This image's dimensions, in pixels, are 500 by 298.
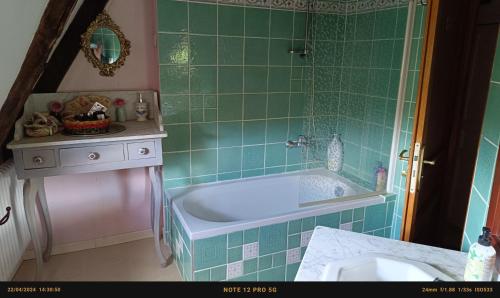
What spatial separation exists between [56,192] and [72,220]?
0.76ft

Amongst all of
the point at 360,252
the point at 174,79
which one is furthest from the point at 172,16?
the point at 360,252

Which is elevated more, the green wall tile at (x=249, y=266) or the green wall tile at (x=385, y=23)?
the green wall tile at (x=385, y=23)

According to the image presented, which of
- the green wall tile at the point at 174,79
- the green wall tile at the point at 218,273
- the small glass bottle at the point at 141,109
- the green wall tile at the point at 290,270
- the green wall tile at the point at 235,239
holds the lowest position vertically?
the green wall tile at the point at 290,270

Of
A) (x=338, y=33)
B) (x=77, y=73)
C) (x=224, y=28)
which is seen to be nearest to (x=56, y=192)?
(x=77, y=73)

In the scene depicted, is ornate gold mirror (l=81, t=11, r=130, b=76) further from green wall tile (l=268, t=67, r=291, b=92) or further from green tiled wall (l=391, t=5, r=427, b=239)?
green tiled wall (l=391, t=5, r=427, b=239)

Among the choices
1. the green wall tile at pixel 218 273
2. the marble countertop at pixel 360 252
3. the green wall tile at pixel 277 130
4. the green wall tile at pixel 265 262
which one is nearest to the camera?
the marble countertop at pixel 360 252

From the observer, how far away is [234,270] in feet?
6.55

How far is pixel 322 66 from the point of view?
256 cm

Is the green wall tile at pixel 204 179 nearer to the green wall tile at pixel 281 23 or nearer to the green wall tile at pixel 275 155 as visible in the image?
the green wall tile at pixel 275 155

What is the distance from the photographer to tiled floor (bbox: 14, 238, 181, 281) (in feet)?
7.20

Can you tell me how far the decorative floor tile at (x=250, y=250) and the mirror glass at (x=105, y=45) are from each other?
1.48m

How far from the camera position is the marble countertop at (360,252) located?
1.04 m

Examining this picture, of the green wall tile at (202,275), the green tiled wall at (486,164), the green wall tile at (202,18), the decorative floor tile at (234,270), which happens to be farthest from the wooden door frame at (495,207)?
the green wall tile at (202,18)

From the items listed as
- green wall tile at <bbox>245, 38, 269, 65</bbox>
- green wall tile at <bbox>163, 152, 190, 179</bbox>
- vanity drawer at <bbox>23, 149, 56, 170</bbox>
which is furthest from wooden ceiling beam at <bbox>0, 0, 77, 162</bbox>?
green wall tile at <bbox>245, 38, 269, 65</bbox>
